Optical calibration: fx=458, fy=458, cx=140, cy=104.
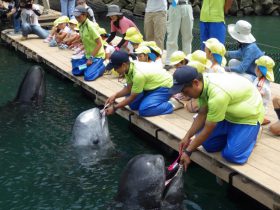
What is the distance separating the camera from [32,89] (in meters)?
Result: 8.49

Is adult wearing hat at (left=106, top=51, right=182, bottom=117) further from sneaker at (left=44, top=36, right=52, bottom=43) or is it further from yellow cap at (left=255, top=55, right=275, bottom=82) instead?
sneaker at (left=44, top=36, right=52, bottom=43)

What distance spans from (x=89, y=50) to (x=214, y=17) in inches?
99.6

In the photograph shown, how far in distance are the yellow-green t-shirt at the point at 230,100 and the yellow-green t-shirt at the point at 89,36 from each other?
4211mm

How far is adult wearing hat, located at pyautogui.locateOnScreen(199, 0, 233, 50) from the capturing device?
26.6 ft

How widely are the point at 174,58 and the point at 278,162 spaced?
253cm

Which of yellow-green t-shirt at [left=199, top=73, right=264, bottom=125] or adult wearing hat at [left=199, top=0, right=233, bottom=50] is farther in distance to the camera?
adult wearing hat at [left=199, top=0, right=233, bottom=50]

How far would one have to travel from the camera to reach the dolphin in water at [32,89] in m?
8.41

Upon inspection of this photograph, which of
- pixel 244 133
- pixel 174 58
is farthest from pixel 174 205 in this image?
pixel 174 58

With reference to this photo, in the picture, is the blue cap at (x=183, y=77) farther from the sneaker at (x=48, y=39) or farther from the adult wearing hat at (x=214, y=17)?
the sneaker at (x=48, y=39)

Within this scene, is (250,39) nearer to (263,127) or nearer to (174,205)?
(263,127)

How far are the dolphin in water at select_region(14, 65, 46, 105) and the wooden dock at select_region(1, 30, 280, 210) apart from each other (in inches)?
31.0

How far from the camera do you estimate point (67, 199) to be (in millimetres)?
5426

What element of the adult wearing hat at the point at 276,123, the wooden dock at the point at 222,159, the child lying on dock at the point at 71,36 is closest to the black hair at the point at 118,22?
the wooden dock at the point at 222,159

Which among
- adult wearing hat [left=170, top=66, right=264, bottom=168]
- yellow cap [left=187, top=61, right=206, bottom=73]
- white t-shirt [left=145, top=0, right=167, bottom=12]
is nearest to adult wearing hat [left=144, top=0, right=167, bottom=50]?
white t-shirt [left=145, top=0, right=167, bottom=12]
